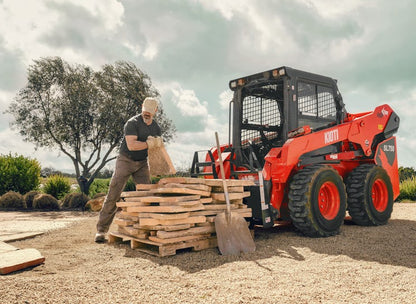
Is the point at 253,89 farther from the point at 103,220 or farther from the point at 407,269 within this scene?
the point at 407,269

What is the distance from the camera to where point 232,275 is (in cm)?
413

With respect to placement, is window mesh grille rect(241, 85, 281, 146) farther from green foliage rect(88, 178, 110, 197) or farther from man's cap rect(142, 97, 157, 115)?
green foliage rect(88, 178, 110, 197)

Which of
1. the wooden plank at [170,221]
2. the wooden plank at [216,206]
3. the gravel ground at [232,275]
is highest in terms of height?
the wooden plank at [216,206]

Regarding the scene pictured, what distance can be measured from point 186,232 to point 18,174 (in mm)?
12079

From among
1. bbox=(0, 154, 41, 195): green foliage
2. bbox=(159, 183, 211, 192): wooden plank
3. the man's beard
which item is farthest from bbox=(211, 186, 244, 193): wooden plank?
bbox=(0, 154, 41, 195): green foliage

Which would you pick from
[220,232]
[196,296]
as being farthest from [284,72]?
[196,296]

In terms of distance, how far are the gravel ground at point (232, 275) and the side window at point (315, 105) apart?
7.01 ft

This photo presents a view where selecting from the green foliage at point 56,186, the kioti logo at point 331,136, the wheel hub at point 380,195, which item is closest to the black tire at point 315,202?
the kioti logo at point 331,136

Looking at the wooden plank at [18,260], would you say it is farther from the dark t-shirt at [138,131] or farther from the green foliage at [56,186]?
the green foliage at [56,186]

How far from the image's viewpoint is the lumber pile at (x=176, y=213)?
515 cm

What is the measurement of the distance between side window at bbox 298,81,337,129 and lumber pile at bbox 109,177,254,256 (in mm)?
1755

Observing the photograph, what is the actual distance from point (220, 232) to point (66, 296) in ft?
7.44

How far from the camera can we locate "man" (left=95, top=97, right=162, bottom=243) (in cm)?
621

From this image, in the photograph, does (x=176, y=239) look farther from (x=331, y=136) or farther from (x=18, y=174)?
(x=18, y=174)
